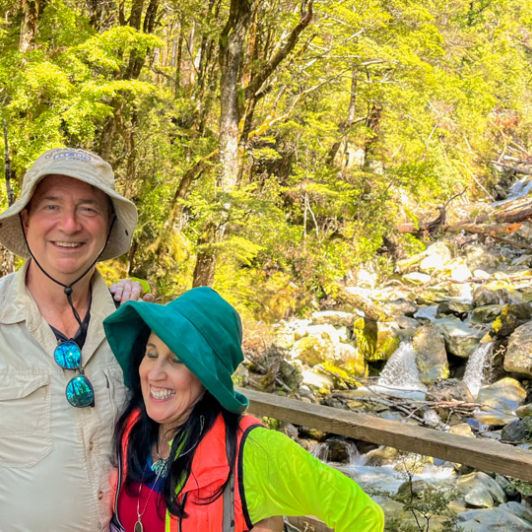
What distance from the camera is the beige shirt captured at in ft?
4.89

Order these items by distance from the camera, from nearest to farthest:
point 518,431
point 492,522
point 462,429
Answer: point 492,522, point 518,431, point 462,429

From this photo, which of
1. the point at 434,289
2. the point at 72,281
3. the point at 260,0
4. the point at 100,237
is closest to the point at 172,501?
the point at 72,281

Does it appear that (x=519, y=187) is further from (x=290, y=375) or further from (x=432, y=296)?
(x=290, y=375)

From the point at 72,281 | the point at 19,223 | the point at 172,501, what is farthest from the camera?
the point at 19,223

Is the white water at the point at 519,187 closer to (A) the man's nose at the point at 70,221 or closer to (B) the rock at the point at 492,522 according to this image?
(B) the rock at the point at 492,522

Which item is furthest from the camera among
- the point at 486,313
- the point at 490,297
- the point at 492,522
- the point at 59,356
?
→ the point at 490,297

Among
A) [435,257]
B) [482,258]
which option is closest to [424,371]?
[435,257]

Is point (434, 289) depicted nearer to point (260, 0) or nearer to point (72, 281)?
point (260, 0)

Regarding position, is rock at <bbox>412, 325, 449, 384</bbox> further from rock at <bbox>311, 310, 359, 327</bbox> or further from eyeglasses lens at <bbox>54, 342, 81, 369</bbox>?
eyeglasses lens at <bbox>54, 342, 81, 369</bbox>

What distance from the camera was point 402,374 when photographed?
11.1 metres

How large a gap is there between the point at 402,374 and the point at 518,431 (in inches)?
148

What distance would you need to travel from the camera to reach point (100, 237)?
176 centimetres

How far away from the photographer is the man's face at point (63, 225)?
5.44 feet

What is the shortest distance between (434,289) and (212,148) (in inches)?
288
